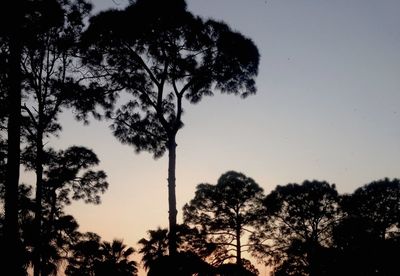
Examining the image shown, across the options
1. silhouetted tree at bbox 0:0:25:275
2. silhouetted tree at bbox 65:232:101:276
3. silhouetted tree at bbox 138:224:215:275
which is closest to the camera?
silhouetted tree at bbox 0:0:25:275

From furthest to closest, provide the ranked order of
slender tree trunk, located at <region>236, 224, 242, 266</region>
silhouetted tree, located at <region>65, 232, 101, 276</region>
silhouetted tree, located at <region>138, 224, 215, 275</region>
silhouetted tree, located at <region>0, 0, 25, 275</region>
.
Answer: slender tree trunk, located at <region>236, 224, 242, 266</region> < silhouetted tree, located at <region>65, 232, 101, 276</region> < silhouetted tree, located at <region>138, 224, 215, 275</region> < silhouetted tree, located at <region>0, 0, 25, 275</region>

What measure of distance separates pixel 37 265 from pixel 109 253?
3509mm

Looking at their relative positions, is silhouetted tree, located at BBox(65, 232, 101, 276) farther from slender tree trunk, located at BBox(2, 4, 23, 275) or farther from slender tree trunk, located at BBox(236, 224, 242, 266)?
slender tree trunk, located at BBox(236, 224, 242, 266)

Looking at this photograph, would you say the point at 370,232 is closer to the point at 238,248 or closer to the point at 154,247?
the point at 238,248

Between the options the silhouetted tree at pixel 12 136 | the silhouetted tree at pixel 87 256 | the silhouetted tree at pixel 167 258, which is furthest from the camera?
the silhouetted tree at pixel 87 256

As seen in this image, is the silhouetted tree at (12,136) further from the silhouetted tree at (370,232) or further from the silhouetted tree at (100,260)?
the silhouetted tree at (370,232)

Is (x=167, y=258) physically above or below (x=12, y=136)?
below

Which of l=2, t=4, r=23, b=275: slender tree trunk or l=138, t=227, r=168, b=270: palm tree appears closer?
l=2, t=4, r=23, b=275: slender tree trunk

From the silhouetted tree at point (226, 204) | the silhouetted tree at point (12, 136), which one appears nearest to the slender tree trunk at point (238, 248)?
the silhouetted tree at point (226, 204)

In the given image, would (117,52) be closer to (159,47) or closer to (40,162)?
(159,47)

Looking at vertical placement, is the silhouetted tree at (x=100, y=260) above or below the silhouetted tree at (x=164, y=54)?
below

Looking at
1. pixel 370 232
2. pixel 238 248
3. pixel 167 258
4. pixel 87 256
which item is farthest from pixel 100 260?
pixel 370 232

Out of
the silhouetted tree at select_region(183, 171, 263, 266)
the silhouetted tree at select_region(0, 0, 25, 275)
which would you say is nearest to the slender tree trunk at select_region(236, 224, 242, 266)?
the silhouetted tree at select_region(183, 171, 263, 266)

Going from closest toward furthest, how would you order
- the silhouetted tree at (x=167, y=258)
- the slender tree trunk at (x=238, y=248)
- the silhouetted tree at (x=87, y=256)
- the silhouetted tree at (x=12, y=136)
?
the silhouetted tree at (x=12, y=136) → the silhouetted tree at (x=167, y=258) → the silhouetted tree at (x=87, y=256) → the slender tree trunk at (x=238, y=248)
